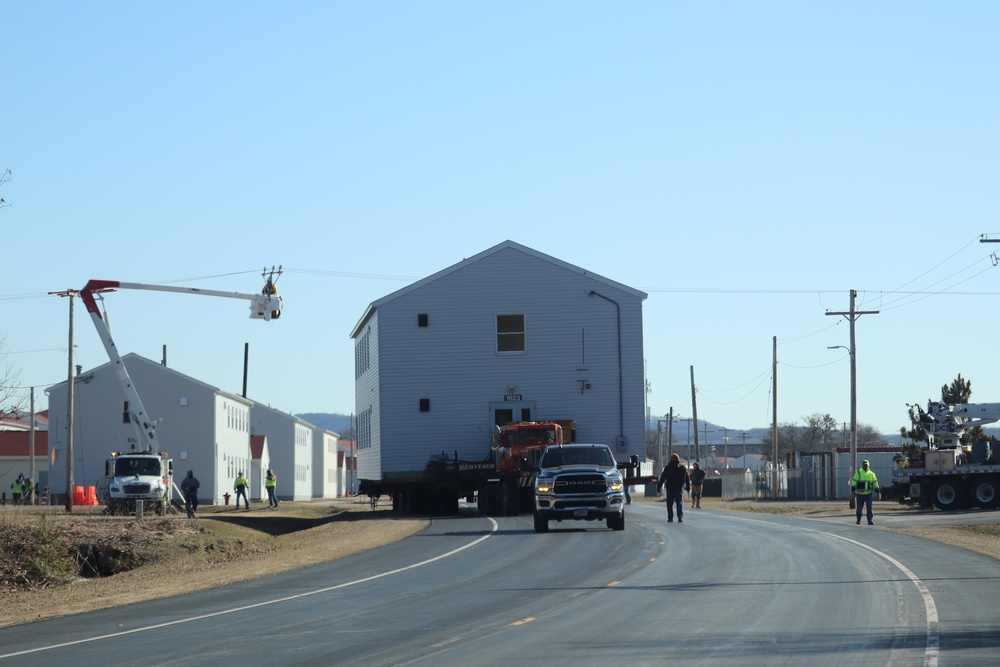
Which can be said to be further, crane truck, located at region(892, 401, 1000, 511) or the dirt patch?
crane truck, located at region(892, 401, 1000, 511)

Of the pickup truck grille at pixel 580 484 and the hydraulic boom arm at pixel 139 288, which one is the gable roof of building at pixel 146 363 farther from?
the pickup truck grille at pixel 580 484

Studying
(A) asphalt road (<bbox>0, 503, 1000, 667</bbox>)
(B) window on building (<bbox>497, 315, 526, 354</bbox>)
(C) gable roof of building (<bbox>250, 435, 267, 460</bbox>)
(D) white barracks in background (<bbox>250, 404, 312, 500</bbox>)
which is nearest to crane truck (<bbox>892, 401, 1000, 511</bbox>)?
(B) window on building (<bbox>497, 315, 526, 354</bbox>)

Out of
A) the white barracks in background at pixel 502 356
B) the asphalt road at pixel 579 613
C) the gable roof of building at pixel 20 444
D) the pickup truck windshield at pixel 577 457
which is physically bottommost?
the asphalt road at pixel 579 613

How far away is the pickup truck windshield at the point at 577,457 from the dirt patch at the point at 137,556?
4.13 metres

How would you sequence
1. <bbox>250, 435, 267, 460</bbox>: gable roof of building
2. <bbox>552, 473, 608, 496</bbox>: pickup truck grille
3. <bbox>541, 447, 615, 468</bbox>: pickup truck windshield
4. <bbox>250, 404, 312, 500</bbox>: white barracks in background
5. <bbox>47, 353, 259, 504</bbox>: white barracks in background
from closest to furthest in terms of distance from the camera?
<bbox>552, 473, 608, 496</bbox>: pickup truck grille < <bbox>541, 447, 615, 468</bbox>: pickup truck windshield < <bbox>47, 353, 259, 504</bbox>: white barracks in background < <bbox>250, 435, 267, 460</bbox>: gable roof of building < <bbox>250, 404, 312, 500</bbox>: white barracks in background

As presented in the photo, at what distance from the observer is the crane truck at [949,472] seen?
43.9m

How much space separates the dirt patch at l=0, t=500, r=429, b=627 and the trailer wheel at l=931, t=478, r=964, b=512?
20406 millimetres

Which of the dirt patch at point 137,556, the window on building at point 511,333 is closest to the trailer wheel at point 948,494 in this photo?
the window on building at point 511,333

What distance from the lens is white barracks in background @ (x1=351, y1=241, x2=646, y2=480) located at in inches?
1763

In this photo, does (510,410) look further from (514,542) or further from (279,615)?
(279,615)

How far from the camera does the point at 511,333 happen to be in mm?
45469

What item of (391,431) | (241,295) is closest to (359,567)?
(391,431)

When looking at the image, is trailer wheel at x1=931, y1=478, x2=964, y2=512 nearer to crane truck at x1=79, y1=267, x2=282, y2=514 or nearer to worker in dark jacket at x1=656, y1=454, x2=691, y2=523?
worker in dark jacket at x1=656, y1=454, x2=691, y2=523

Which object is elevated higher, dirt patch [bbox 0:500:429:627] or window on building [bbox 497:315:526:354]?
window on building [bbox 497:315:526:354]
